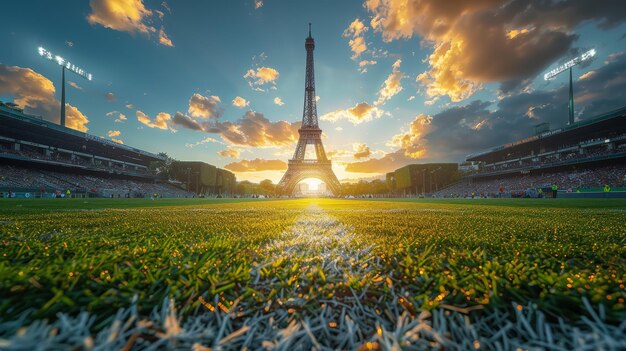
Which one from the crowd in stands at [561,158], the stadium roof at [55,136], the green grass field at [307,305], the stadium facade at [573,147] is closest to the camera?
the green grass field at [307,305]

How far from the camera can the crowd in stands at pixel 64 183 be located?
27.0 m

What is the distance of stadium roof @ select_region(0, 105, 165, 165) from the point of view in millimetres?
26375

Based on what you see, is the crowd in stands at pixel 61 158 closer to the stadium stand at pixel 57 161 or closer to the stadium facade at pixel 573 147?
the stadium stand at pixel 57 161

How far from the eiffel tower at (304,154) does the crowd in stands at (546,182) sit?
23.7m

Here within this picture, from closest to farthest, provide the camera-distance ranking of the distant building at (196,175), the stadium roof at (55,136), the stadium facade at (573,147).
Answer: the stadium roof at (55,136) → the stadium facade at (573,147) → the distant building at (196,175)

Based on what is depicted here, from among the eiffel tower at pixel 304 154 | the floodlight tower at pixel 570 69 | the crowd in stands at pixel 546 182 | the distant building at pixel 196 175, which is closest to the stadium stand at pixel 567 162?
the crowd in stands at pixel 546 182

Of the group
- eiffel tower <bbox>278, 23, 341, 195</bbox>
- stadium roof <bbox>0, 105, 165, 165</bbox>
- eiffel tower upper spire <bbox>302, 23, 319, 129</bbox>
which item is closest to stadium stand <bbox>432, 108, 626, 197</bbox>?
eiffel tower <bbox>278, 23, 341, 195</bbox>

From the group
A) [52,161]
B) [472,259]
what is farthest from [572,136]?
[52,161]

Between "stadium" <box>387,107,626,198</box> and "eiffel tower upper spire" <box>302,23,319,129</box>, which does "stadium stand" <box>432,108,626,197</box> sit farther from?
"eiffel tower upper spire" <box>302,23,319,129</box>

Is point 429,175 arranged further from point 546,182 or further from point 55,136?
point 55,136

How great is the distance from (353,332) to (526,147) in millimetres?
59363

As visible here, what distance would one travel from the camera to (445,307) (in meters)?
0.86

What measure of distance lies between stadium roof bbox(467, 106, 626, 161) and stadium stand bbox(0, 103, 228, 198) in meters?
60.0

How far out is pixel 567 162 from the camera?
34469mm
